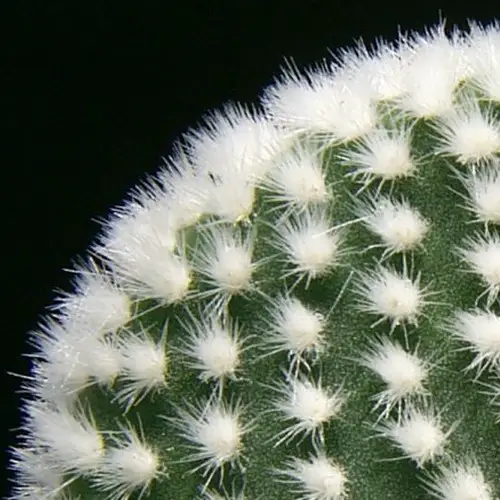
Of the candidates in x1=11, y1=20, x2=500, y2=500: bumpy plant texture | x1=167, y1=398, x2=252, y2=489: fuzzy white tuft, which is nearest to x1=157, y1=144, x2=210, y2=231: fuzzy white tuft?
x1=11, y1=20, x2=500, y2=500: bumpy plant texture

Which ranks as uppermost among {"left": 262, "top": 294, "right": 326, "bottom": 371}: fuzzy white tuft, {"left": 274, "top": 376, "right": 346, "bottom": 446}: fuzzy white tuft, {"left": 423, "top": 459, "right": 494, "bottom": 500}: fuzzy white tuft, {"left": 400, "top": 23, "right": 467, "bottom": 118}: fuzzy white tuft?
{"left": 400, "top": 23, "right": 467, "bottom": 118}: fuzzy white tuft

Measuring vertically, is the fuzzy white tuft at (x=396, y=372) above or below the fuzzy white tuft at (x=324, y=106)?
below

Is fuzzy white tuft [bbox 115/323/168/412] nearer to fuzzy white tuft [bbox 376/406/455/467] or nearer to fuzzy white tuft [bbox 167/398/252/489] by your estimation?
fuzzy white tuft [bbox 167/398/252/489]

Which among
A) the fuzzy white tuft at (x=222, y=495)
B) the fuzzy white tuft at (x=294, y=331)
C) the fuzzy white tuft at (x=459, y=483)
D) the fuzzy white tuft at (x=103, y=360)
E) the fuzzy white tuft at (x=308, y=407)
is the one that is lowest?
the fuzzy white tuft at (x=459, y=483)

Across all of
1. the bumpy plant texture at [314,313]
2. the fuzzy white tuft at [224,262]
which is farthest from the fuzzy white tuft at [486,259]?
the fuzzy white tuft at [224,262]

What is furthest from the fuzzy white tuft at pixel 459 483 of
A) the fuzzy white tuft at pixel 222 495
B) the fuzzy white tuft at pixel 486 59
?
the fuzzy white tuft at pixel 486 59

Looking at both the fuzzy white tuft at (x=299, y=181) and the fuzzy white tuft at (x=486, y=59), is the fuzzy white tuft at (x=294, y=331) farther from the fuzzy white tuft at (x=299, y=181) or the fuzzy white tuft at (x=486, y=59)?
the fuzzy white tuft at (x=486, y=59)

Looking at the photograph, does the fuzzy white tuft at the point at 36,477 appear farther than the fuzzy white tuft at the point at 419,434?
Yes
